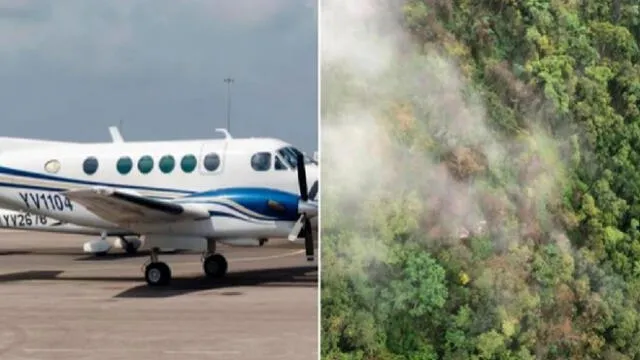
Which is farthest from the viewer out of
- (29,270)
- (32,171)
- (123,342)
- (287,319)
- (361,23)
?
(29,270)

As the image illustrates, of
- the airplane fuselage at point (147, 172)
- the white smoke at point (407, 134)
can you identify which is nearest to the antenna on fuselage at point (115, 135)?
the airplane fuselage at point (147, 172)

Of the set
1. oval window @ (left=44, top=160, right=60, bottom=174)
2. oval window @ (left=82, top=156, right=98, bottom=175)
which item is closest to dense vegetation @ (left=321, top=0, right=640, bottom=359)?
oval window @ (left=82, top=156, right=98, bottom=175)

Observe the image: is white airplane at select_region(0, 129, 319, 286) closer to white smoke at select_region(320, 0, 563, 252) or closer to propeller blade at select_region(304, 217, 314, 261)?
propeller blade at select_region(304, 217, 314, 261)

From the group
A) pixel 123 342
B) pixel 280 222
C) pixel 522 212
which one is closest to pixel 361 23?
pixel 522 212

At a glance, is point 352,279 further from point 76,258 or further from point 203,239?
point 76,258

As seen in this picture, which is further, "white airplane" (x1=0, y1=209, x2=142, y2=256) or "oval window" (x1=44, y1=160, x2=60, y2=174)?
"white airplane" (x1=0, y1=209, x2=142, y2=256)

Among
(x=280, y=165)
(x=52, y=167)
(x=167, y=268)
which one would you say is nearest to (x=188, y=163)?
(x=280, y=165)

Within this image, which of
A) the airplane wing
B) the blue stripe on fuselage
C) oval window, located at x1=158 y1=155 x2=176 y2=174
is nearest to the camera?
the airplane wing
